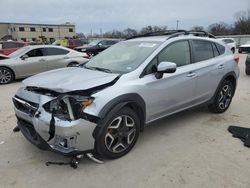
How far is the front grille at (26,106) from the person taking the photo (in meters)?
3.01

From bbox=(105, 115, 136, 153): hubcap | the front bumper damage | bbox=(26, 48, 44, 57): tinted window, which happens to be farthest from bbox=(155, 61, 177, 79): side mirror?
bbox=(26, 48, 44, 57): tinted window

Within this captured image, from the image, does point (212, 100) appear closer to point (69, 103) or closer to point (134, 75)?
point (134, 75)

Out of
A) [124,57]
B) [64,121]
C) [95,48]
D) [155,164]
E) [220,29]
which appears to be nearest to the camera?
[64,121]

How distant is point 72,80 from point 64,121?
62cm

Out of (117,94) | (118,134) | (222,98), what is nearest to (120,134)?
(118,134)

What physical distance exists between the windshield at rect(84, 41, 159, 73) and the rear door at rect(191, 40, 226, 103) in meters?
1.00

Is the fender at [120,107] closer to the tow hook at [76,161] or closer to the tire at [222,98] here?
the tow hook at [76,161]

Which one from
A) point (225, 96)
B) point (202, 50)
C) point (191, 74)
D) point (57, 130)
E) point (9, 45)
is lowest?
point (225, 96)

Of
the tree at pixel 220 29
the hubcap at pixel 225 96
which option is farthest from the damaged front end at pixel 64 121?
the tree at pixel 220 29

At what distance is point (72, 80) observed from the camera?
3.13 metres

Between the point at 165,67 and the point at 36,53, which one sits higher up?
the point at 165,67

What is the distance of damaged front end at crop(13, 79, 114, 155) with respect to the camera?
9.05ft

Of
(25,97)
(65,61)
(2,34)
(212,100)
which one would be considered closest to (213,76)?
(212,100)

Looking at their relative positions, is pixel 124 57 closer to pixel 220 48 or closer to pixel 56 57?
pixel 220 48
